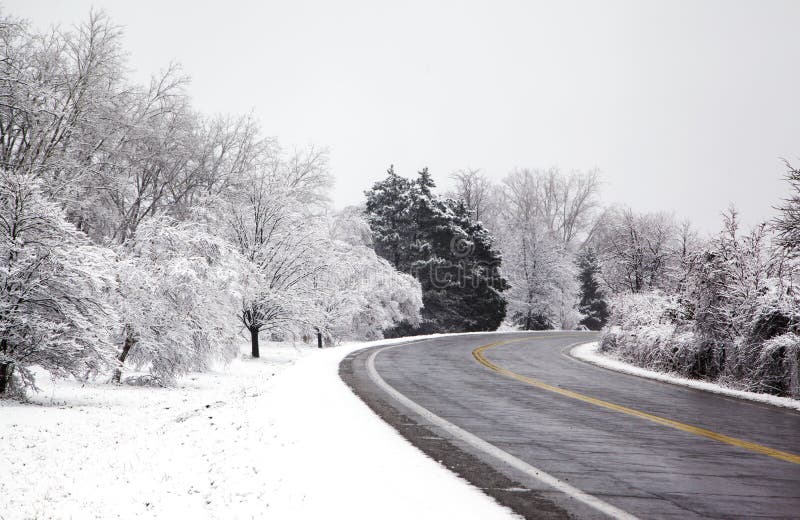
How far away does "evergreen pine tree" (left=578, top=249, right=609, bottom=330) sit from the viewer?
2515 inches

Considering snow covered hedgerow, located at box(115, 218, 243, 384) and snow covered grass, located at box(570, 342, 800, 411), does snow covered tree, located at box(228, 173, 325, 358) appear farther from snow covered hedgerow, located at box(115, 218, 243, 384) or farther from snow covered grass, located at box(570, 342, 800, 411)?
snow covered grass, located at box(570, 342, 800, 411)

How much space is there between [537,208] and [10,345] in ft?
203

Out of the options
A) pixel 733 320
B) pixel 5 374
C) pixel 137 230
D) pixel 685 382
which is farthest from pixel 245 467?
pixel 137 230

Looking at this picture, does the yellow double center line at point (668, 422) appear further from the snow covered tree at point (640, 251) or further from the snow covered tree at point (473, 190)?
the snow covered tree at point (473, 190)

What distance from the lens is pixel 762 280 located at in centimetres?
1390

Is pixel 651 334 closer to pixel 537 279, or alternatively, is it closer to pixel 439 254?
pixel 439 254

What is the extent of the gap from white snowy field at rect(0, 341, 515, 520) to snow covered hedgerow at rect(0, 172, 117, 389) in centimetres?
184

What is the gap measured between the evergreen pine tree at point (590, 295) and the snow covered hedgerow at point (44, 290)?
55879 millimetres

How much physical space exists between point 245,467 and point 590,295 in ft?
208

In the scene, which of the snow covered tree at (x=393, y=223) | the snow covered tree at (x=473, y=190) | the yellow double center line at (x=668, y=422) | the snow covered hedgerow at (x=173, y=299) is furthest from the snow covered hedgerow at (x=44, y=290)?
the snow covered tree at (x=473, y=190)

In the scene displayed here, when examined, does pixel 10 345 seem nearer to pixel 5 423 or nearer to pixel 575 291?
pixel 5 423

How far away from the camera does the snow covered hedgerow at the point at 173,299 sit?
709 inches

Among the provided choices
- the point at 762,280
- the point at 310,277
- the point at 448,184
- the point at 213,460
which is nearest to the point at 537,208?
the point at 448,184

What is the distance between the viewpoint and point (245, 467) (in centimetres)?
548
